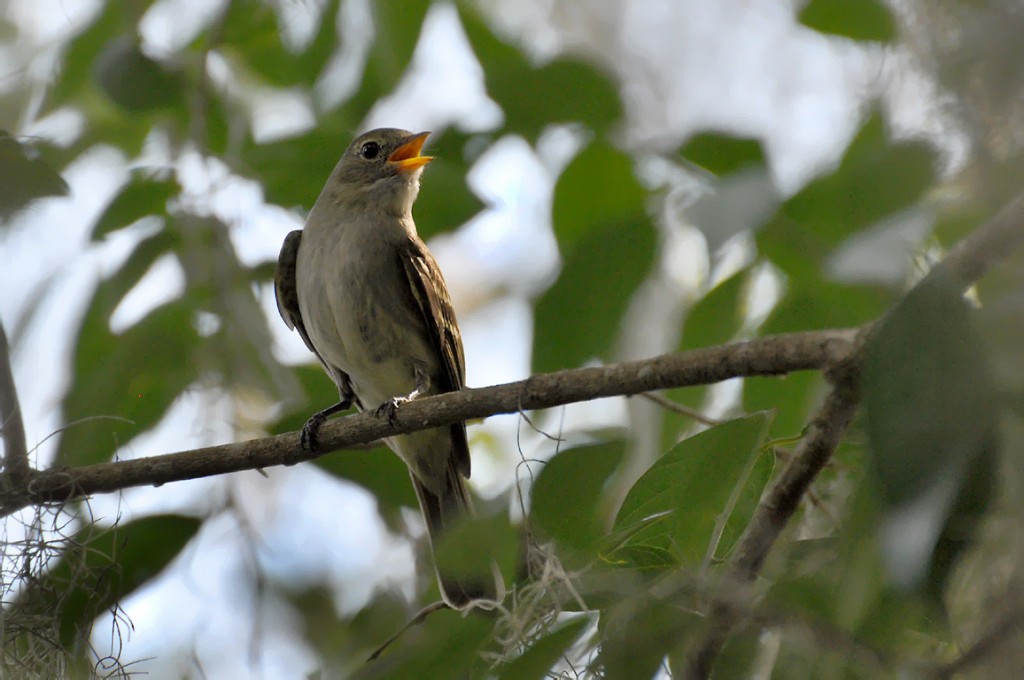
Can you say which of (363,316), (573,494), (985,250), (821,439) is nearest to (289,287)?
(363,316)

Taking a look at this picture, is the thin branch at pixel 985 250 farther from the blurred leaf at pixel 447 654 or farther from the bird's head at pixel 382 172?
the bird's head at pixel 382 172

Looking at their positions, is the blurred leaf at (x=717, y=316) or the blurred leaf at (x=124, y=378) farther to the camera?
the blurred leaf at (x=124, y=378)

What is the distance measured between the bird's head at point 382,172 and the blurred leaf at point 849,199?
2.77m

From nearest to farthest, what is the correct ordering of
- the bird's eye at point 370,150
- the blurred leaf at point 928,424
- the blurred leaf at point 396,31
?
1. the blurred leaf at point 928,424
2. the blurred leaf at point 396,31
3. the bird's eye at point 370,150

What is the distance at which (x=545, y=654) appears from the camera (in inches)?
67.3

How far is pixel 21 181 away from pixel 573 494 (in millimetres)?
2088

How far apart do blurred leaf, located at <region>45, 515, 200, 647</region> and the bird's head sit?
7.25 feet

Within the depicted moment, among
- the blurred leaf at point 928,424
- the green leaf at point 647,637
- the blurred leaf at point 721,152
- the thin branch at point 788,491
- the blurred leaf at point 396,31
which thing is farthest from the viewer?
the blurred leaf at point 396,31

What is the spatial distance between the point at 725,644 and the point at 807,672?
0.45 ft

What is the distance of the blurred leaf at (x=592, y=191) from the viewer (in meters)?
2.69

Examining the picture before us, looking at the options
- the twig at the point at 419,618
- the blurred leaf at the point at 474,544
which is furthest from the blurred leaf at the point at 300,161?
the blurred leaf at the point at 474,544

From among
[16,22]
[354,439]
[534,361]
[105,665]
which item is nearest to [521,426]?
[534,361]

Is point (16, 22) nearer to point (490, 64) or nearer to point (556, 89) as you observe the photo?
point (490, 64)

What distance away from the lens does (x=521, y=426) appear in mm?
2758
